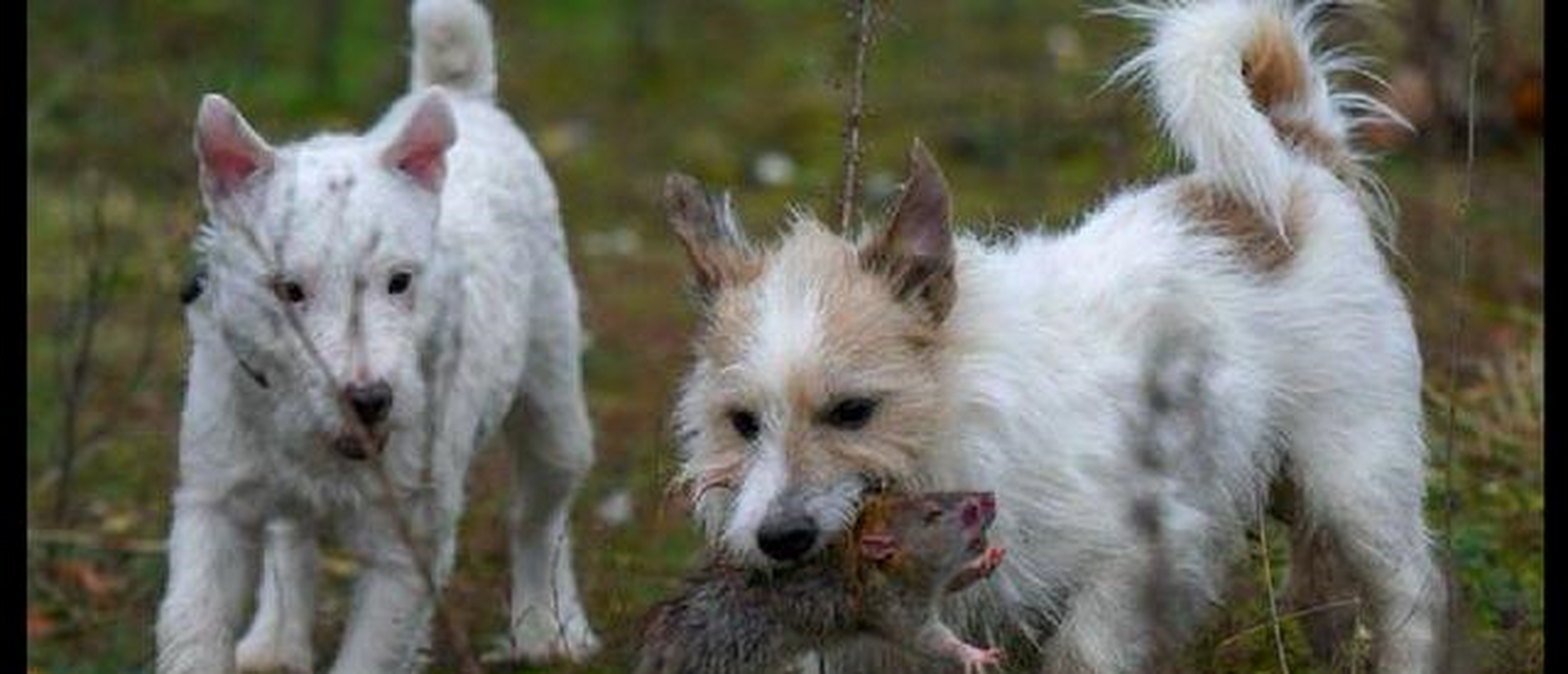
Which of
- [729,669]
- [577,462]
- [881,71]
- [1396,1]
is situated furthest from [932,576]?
[881,71]

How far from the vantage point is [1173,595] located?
6918 millimetres

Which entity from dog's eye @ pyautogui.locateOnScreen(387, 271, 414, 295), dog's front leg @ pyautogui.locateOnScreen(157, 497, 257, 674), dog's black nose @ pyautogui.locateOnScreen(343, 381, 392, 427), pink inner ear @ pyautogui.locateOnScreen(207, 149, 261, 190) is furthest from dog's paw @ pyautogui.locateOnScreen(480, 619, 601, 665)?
dog's black nose @ pyautogui.locateOnScreen(343, 381, 392, 427)

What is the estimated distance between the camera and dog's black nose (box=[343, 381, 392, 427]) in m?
6.97

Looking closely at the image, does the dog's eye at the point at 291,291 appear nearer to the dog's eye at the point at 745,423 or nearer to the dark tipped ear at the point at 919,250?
the dog's eye at the point at 745,423

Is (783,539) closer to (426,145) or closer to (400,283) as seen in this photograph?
(400,283)

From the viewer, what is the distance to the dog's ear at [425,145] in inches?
303

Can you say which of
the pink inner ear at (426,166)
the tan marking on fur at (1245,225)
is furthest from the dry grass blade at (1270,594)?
the pink inner ear at (426,166)

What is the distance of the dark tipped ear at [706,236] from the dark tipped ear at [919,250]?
0.92 feet

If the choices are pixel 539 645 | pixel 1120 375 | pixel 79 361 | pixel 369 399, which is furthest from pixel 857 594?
pixel 79 361

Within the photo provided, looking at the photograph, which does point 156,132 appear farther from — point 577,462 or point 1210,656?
point 1210,656

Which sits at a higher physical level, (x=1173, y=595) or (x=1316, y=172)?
(x=1316, y=172)

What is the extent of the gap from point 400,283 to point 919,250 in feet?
4.02

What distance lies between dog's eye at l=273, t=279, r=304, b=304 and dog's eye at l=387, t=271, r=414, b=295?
192 mm

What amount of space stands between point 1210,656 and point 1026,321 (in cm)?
108
